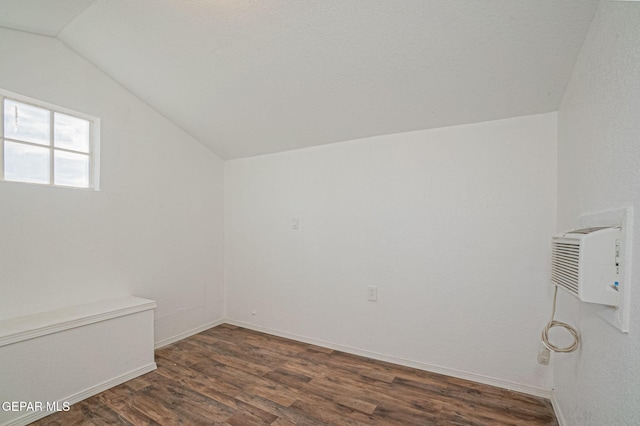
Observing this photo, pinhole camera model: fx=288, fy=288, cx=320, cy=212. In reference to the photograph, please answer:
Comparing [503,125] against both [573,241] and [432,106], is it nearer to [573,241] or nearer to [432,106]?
[432,106]

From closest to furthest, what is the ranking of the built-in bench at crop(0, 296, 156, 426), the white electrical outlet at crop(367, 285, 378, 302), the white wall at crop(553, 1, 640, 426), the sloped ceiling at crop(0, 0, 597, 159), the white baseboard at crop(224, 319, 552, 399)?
the white wall at crop(553, 1, 640, 426), the sloped ceiling at crop(0, 0, 597, 159), the built-in bench at crop(0, 296, 156, 426), the white baseboard at crop(224, 319, 552, 399), the white electrical outlet at crop(367, 285, 378, 302)

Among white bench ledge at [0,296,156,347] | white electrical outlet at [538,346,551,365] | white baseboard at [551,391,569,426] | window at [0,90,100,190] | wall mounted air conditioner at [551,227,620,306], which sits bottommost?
white baseboard at [551,391,569,426]

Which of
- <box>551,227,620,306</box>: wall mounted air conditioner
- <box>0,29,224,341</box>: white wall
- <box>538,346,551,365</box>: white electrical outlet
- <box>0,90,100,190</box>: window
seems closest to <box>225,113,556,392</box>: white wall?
<box>538,346,551,365</box>: white electrical outlet

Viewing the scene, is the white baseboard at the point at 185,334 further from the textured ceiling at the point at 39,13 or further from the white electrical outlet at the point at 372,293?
the textured ceiling at the point at 39,13

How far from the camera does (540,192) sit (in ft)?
6.52

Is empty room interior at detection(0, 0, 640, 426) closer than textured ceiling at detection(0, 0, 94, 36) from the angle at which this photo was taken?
Yes

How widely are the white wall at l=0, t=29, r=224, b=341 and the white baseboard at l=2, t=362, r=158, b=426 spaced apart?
550mm

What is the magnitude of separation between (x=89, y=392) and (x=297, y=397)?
4.81 ft

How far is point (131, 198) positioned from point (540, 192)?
3.35 metres

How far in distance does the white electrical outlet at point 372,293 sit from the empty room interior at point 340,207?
0.18 feet

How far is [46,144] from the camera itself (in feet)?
7.34

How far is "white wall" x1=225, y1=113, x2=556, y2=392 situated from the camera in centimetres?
202

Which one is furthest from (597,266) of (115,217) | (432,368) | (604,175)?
(115,217)

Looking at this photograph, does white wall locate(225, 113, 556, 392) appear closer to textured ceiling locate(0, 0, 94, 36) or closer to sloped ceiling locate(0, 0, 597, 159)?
sloped ceiling locate(0, 0, 597, 159)
